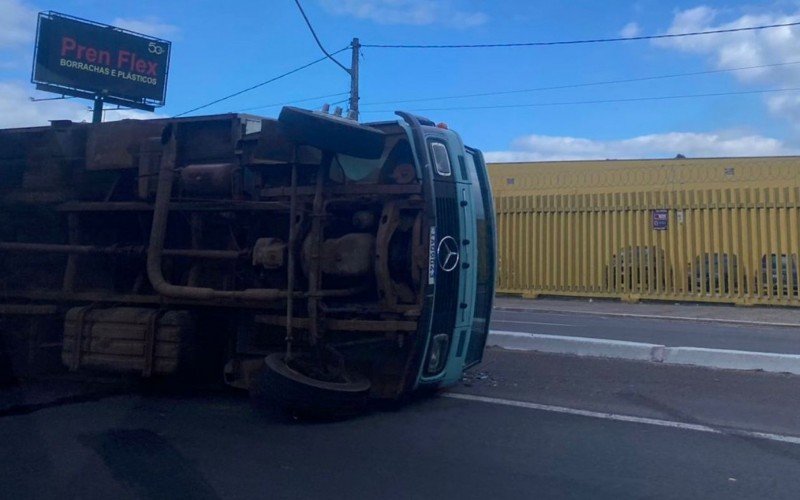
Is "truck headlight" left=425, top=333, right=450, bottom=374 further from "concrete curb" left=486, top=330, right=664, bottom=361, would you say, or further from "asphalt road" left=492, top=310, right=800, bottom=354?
"asphalt road" left=492, top=310, right=800, bottom=354

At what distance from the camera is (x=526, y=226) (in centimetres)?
1961

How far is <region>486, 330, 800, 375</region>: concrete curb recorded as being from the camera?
931cm

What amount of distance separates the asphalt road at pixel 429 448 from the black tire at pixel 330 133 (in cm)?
220

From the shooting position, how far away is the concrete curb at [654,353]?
9.31 meters

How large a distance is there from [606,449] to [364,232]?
252cm

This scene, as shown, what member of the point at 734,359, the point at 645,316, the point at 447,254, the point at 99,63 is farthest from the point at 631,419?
the point at 99,63

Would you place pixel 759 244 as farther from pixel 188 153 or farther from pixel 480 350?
pixel 188 153

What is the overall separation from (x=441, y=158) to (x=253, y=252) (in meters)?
1.78

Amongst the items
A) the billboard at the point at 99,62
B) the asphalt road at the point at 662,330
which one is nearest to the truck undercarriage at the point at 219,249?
the asphalt road at the point at 662,330

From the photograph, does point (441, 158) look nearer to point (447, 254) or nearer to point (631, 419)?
point (447, 254)

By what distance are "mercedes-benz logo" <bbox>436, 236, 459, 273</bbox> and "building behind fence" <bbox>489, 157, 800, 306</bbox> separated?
1218cm

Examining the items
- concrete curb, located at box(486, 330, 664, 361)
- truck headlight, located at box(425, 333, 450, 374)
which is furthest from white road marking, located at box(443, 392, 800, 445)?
concrete curb, located at box(486, 330, 664, 361)

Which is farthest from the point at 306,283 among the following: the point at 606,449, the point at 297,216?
the point at 606,449

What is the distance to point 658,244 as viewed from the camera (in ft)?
59.4
